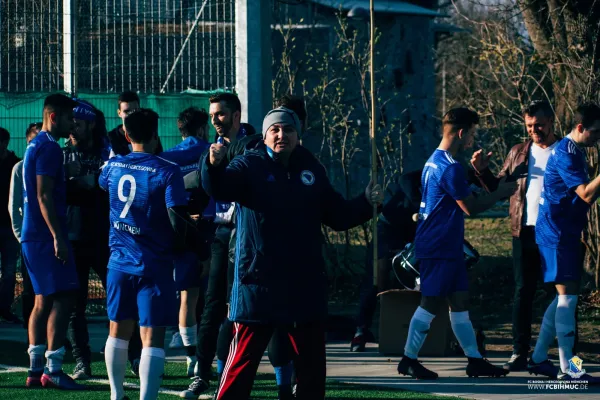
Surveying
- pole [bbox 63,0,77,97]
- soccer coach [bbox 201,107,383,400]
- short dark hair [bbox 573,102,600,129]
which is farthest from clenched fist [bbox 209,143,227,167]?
pole [bbox 63,0,77,97]

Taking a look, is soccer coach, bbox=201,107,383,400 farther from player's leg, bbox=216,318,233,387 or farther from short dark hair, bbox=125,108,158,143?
player's leg, bbox=216,318,233,387

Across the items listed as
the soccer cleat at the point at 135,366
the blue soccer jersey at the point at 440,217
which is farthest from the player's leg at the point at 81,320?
the blue soccer jersey at the point at 440,217

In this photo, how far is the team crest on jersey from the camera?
6.32 meters

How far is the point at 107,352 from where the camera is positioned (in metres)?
7.28

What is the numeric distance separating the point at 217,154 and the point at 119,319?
1730 millimetres

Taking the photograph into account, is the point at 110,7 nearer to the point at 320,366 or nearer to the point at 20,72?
the point at 20,72

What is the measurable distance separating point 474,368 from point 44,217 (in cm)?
331

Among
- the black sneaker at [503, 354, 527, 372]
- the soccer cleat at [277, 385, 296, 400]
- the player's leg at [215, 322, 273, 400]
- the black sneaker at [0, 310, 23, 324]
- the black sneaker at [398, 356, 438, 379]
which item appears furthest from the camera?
the black sneaker at [0, 310, 23, 324]

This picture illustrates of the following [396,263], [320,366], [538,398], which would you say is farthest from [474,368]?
[320,366]

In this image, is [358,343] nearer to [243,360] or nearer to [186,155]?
[186,155]

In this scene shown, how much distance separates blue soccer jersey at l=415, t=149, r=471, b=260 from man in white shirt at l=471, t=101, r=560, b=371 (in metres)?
0.52

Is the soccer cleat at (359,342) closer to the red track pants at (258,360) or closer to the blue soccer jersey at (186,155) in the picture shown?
the blue soccer jersey at (186,155)

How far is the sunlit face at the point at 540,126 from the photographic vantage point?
29.2 ft

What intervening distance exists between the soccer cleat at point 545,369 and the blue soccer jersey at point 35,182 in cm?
356
